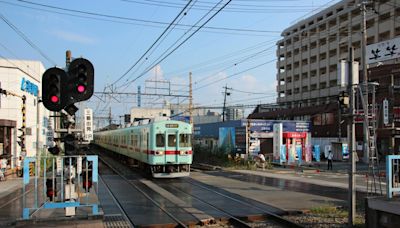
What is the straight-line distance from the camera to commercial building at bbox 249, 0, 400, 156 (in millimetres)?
43463

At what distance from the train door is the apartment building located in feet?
132

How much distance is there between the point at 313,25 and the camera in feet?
244

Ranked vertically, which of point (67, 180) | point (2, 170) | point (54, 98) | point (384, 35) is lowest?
point (2, 170)

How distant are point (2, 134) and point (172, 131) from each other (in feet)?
32.7

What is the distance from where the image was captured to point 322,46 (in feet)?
235

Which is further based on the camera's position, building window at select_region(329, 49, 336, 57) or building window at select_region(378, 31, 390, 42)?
building window at select_region(329, 49, 336, 57)

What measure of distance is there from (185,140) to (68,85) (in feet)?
36.2

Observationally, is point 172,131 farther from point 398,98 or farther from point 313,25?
point 313,25

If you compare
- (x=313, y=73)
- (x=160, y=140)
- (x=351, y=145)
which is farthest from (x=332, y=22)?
(x=351, y=145)

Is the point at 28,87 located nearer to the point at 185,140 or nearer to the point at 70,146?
the point at 185,140

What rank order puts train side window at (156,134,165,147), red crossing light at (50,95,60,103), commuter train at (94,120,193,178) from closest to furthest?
red crossing light at (50,95,60,103) → commuter train at (94,120,193,178) → train side window at (156,134,165,147)

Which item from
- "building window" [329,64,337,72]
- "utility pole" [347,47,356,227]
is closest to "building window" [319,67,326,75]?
"building window" [329,64,337,72]

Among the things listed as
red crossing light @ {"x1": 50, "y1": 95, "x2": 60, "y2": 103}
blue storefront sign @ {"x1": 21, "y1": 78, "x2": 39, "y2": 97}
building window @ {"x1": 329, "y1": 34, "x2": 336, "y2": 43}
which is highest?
building window @ {"x1": 329, "y1": 34, "x2": 336, "y2": 43}

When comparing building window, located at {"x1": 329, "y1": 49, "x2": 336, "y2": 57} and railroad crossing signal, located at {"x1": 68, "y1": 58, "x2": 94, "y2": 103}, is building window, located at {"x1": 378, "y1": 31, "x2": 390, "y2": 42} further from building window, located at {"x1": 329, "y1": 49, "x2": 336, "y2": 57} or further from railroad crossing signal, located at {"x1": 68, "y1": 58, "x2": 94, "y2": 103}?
railroad crossing signal, located at {"x1": 68, "y1": 58, "x2": 94, "y2": 103}
